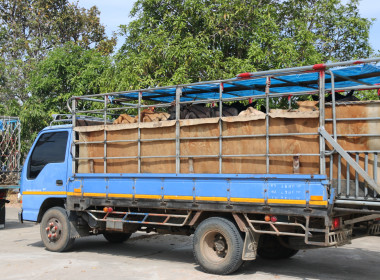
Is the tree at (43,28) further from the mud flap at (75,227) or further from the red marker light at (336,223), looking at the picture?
the red marker light at (336,223)

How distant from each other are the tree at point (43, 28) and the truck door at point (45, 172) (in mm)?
16449

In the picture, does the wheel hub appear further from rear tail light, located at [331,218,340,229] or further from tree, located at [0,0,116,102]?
tree, located at [0,0,116,102]

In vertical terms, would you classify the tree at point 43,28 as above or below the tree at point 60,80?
above

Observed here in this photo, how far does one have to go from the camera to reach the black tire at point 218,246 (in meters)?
7.07

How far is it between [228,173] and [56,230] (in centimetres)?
397

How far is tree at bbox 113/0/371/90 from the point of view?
1350cm

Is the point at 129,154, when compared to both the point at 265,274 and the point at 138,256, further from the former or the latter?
the point at 265,274

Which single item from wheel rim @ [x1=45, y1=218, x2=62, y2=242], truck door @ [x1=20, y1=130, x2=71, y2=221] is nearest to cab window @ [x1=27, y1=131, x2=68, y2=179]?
truck door @ [x1=20, y1=130, x2=71, y2=221]

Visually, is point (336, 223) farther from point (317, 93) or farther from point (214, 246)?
point (214, 246)

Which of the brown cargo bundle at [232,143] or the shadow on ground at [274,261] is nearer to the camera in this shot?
the brown cargo bundle at [232,143]

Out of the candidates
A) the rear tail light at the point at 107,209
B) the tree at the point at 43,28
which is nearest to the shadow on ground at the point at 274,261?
the rear tail light at the point at 107,209

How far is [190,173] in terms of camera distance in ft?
25.0

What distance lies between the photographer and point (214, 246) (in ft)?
24.4

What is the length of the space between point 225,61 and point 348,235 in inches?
334
